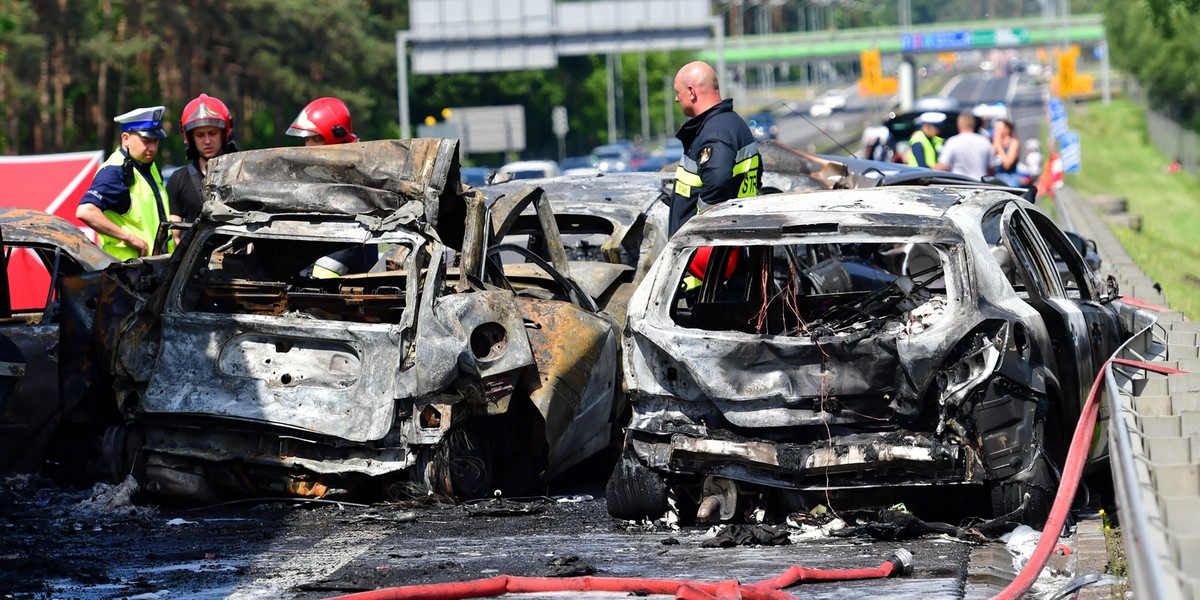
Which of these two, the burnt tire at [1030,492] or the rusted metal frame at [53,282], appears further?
the rusted metal frame at [53,282]

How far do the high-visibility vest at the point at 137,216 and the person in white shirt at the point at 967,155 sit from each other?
31.0ft

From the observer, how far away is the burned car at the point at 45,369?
8.30 meters

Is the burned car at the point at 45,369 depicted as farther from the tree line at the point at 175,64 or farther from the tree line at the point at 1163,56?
the tree line at the point at 1163,56

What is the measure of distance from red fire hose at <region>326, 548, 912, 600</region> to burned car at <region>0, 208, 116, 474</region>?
133 inches

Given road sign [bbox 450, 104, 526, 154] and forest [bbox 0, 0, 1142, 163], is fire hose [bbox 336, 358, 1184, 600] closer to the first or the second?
forest [bbox 0, 0, 1142, 163]

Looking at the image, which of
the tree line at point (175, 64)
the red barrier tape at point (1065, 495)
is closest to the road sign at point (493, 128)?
the tree line at point (175, 64)

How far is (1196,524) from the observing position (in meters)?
4.02

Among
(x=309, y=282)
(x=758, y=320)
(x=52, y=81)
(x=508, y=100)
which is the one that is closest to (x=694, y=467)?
(x=758, y=320)

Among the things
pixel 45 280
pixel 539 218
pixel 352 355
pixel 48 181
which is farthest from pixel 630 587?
pixel 48 181

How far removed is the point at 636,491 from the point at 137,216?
186 inches

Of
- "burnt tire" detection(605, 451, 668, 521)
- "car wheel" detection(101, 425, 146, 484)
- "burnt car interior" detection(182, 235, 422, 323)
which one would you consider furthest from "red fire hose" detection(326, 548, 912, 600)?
"car wheel" detection(101, 425, 146, 484)

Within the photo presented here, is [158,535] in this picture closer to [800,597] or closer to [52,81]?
[800,597]

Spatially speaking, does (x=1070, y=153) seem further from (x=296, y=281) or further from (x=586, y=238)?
(x=296, y=281)

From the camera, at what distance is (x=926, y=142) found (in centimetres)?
1820
